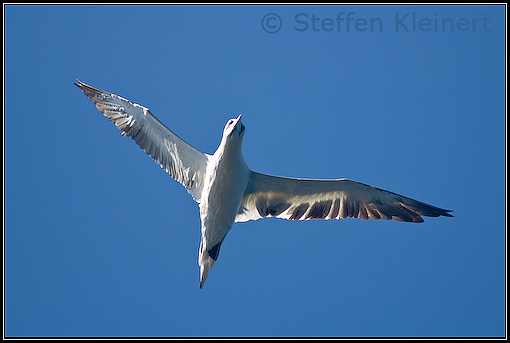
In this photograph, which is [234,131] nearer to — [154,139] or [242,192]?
[242,192]

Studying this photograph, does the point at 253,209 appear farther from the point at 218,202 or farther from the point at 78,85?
the point at 78,85

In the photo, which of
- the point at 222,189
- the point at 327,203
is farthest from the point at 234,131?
the point at 327,203

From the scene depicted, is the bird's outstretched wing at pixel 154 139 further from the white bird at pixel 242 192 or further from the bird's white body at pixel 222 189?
the bird's white body at pixel 222 189

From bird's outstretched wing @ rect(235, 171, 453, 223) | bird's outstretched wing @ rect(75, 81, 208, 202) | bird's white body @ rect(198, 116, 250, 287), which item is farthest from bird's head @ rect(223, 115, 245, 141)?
bird's outstretched wing @ rect(235, 171, 453, 223)

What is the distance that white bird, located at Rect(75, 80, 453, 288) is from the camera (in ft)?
41.5

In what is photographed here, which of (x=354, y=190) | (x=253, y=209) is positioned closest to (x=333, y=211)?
(x=354, y=190)

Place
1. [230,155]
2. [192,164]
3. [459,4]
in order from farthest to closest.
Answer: [459,4]
[192,164]
[230,155]

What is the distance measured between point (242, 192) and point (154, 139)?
2.19 meters

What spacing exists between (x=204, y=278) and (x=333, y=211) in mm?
3041

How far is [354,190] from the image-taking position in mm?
13344

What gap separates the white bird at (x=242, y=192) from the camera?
12.6m

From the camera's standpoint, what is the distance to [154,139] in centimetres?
1327

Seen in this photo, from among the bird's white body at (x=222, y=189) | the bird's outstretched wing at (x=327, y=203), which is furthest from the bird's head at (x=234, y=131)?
the bird's outstretched wing at (x=327, y=203)

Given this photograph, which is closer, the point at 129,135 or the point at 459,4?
the point at 129,135
